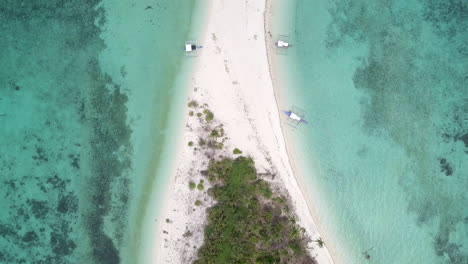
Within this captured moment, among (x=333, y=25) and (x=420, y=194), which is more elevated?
(x=333, y=25)

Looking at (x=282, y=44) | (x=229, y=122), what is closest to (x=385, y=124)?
(x=282, y=44)

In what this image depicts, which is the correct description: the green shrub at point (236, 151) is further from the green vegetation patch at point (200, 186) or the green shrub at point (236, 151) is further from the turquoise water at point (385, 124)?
the turquoise water at point (385, 124)

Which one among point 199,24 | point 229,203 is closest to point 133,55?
point 199,24

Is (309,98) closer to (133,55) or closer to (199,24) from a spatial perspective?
(199,24)

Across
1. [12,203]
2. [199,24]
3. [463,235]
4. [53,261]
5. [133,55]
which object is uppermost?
[199,24]

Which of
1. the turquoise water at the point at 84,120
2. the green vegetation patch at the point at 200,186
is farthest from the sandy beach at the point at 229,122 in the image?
the turquoise water at the point at 84,120
